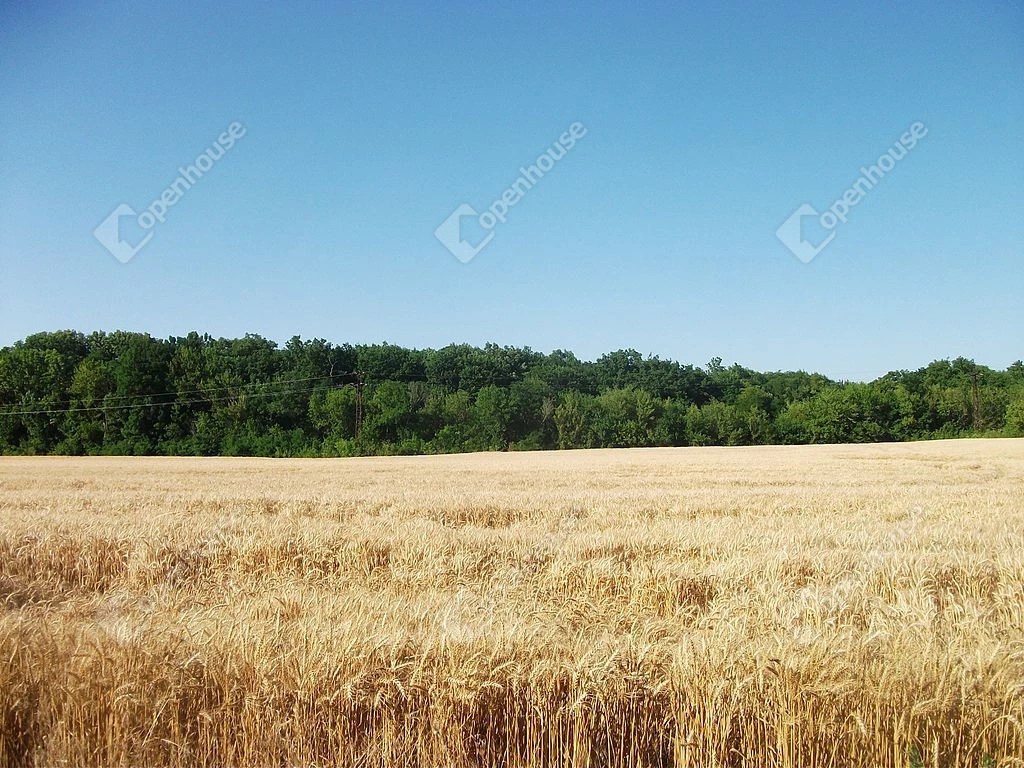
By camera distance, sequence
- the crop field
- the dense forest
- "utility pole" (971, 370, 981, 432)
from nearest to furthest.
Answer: the crop field
the dense forest
"utility pole" (971, 370, 981, 432)

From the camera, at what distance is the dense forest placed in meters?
73.4

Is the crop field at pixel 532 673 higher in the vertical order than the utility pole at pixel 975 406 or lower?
lower

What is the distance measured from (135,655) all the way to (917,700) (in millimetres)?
4594

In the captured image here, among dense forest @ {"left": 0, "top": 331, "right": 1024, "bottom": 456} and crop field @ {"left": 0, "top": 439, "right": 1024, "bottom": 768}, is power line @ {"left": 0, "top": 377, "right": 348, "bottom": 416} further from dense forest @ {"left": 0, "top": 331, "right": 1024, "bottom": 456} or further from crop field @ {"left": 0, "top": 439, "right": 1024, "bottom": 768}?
crop field @ {"left": 0, "top": 439, "right": 1024, "bottom": 768}

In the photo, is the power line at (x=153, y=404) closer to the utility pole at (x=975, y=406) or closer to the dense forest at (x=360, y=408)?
the dense forest at (x=360, y=408)

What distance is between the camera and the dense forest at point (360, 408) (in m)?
73.4

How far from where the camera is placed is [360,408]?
7269 cm

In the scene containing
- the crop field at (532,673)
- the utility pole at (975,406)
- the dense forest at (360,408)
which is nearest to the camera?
the crop field at (532,673)

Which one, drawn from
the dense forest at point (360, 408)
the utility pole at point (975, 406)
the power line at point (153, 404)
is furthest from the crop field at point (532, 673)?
the utility pole at point (975, 406)

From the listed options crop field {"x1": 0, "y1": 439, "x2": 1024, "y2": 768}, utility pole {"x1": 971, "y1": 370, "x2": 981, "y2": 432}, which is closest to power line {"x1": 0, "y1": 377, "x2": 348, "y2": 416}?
crop field {"x1": 0, "y1": 439, "x2": 1024, "y2": 768}

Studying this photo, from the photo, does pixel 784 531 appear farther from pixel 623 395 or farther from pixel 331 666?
pixel 623 395

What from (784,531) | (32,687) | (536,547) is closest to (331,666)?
(32,687)

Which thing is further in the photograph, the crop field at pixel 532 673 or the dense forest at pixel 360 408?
the dense forest at pixel 360 408

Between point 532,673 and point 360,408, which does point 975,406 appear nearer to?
point 360,408
